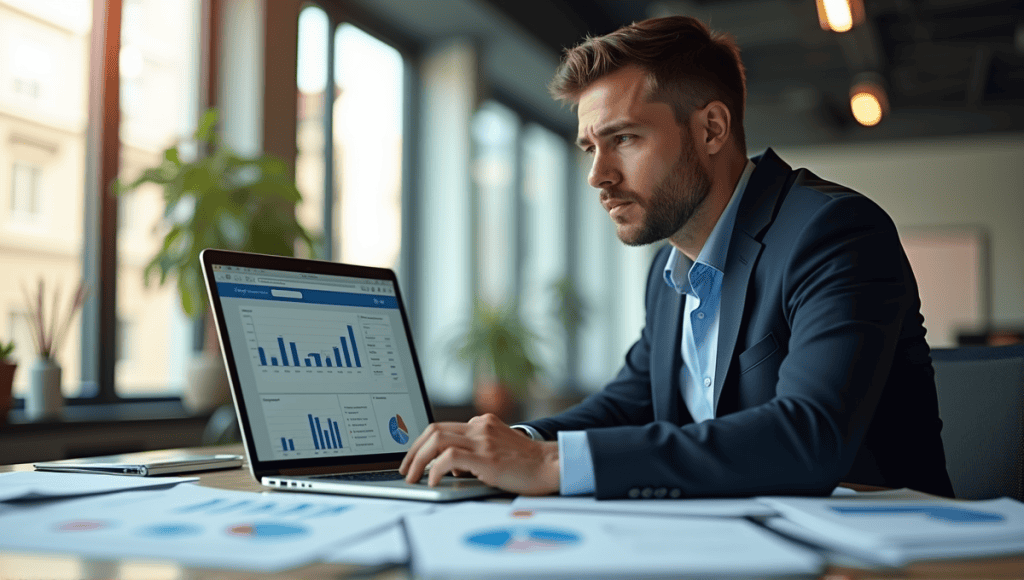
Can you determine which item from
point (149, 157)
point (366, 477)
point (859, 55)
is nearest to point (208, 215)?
point (149, 157)

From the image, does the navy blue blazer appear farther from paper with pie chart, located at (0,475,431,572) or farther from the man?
paper with pie chart, located at (0,475,431,572)

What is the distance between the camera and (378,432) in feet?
4.40

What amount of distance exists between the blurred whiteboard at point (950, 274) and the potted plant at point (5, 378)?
875 centimetres

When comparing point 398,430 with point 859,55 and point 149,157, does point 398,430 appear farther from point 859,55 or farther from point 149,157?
point 859,55

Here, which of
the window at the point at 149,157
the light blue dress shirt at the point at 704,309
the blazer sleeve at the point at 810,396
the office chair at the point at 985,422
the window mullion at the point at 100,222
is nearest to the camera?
the blazer sleeve at the point at 810,396

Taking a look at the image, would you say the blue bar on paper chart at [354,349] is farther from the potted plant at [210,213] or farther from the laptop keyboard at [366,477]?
the potted plant at [210,213]

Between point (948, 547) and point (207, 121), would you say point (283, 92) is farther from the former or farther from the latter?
point (948, 547)

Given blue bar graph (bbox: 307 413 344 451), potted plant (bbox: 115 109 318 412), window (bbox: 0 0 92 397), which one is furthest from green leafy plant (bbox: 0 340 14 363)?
blue bar graph (bbox: 307 413 344 451)

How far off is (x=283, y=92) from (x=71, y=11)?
1103 mm

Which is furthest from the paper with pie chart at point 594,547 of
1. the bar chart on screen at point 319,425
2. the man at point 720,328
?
the bar chart on screen at point 319,425

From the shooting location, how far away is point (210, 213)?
3113mm

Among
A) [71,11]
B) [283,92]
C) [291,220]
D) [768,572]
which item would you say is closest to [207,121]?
[291,220]

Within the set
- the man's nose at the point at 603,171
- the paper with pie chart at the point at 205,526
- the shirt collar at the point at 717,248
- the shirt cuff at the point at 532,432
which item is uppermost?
the man's nose at the point at 603,171

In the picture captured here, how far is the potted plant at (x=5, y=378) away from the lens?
2674mm
